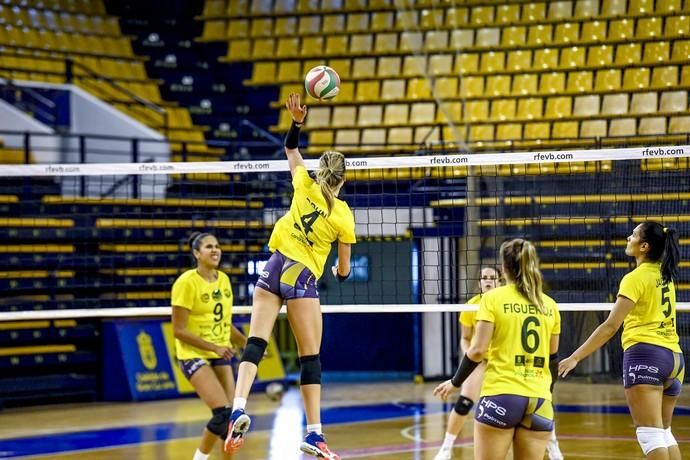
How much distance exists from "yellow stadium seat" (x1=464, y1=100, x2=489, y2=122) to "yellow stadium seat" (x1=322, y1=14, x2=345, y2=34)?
113 inches

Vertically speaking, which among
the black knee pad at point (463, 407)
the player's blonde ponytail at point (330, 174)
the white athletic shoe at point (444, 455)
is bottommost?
the white athletic shoe at point (444, 455)

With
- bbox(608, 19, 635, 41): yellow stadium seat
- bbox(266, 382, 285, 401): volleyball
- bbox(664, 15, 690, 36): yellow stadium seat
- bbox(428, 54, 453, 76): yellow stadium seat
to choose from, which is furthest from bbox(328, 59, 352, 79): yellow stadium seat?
bbox(266, 382, 285, 401): volleyball

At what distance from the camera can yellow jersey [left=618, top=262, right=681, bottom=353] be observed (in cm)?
669

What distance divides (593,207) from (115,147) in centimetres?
760

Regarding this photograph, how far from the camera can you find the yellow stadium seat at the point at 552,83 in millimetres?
16734

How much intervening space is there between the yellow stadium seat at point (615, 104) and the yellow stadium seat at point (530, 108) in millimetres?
900

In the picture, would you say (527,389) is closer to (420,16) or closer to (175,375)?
(175,375)

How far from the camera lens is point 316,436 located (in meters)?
6.78

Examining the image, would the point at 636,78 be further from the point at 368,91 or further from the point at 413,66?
the point at 368,91

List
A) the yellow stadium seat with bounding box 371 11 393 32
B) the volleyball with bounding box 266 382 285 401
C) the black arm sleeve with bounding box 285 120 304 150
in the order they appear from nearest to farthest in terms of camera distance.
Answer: the black arm sleeve with bounding box 285 120 304 150 < the volleyball with bounding box 266 382 285 401 < the yellow stadium seat with bounding box 371 11 393 32

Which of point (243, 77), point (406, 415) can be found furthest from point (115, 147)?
point (406, 415)

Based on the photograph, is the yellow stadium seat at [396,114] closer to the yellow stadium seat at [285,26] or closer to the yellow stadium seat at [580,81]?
the yellow stadium seat at [285,26]

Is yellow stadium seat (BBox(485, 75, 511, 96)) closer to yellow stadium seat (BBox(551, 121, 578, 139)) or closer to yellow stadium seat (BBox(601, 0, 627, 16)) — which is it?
yellow stadium seat (BBox(551, 121, 578, 139))

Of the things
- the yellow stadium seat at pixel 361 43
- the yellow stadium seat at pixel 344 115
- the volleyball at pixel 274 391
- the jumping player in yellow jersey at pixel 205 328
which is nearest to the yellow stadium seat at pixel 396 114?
the yellow stadium seat at pixel 344 115
